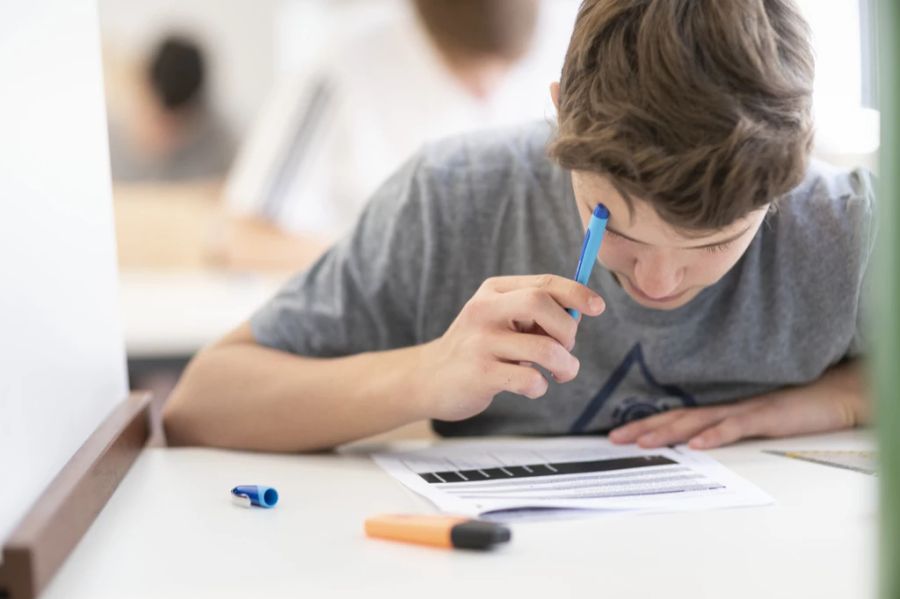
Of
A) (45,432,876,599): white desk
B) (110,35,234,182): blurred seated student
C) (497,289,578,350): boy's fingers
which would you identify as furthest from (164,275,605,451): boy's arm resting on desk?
(110,35,234,182): blurred seated student

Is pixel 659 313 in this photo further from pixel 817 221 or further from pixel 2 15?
pixel 2 15

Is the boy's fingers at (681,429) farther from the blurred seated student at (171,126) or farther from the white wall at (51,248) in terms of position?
the blurred seated student at (171,126)

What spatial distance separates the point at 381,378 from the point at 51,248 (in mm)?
305

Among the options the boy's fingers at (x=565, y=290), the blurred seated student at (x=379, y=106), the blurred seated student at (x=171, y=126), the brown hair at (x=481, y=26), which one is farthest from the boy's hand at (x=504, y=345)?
the blurred seated student at (x=171, y=126)

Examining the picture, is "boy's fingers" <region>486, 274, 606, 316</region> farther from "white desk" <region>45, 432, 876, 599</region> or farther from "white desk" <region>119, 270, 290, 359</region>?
"white desk" <region>119, 270, 290, 359</region>

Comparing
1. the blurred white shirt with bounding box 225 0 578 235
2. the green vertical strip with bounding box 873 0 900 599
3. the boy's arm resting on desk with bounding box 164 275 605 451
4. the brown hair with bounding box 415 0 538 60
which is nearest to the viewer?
the green vertical strip with bounding box 873 0 900 599

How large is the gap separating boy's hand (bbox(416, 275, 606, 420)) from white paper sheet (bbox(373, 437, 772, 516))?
0.19 ft

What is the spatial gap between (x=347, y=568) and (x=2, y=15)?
42 cm

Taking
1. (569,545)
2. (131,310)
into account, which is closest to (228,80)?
(131,310)

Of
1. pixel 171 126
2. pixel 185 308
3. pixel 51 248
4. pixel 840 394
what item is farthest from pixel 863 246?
pixel 171 126

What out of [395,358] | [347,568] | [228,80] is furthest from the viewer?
[228,80]

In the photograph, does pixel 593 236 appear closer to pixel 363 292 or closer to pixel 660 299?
pixel 660 299

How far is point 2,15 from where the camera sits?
2.35 ft

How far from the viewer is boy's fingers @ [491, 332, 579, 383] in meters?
0.84
